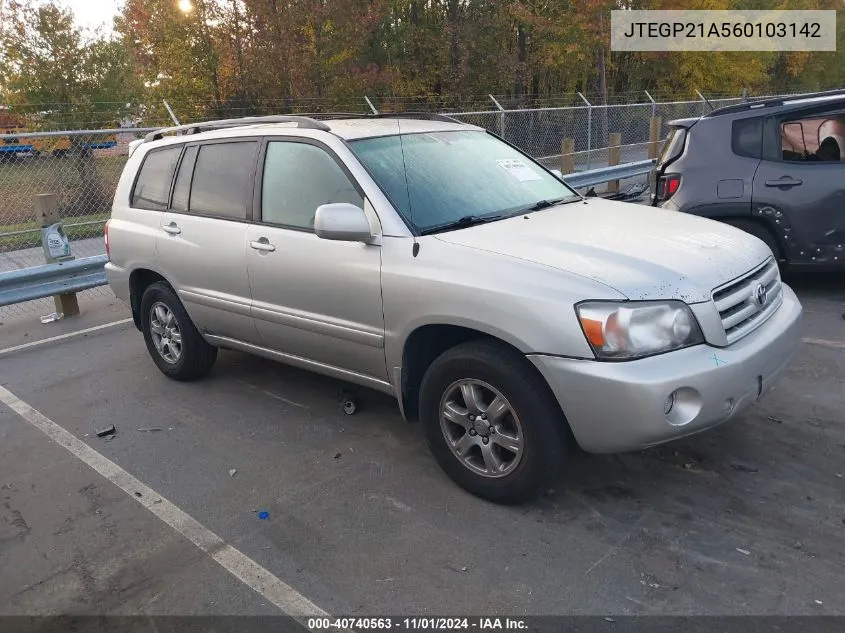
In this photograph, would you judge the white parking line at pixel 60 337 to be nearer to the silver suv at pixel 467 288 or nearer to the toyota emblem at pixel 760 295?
the silver suv at pixel 467 288

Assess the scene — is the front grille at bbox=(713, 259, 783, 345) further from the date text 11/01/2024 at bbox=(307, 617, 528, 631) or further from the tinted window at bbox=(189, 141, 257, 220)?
the tinted window at bbox=(189, 141, 257, 220)

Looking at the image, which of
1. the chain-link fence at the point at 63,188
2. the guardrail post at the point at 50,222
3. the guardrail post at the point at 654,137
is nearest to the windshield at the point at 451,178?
the guardrail post at the point at 50,222

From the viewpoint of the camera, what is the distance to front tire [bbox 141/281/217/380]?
5.15 metres

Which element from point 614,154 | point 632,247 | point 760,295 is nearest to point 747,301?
point 760,295

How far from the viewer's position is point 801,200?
6074 mm

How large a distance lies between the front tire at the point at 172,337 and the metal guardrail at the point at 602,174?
21.2 feet

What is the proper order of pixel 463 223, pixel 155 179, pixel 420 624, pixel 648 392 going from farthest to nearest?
pixel 155 179 → pixel 463 223 → pixel 648 392 → pixel 420 624

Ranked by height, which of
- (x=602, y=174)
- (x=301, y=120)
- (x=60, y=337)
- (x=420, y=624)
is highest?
(x=301, y=120)

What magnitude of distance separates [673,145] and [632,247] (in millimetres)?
3837

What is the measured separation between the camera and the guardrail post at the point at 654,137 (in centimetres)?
1647

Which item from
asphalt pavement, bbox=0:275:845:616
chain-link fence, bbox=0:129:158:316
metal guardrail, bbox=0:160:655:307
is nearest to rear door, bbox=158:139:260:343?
asphalt pavement, bbox=0:275:845:616

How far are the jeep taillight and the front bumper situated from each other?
370cm

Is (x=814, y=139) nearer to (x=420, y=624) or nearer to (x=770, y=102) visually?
(x=770, y=102)

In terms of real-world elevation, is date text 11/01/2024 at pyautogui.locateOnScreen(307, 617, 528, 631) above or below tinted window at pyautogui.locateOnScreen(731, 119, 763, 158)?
below
